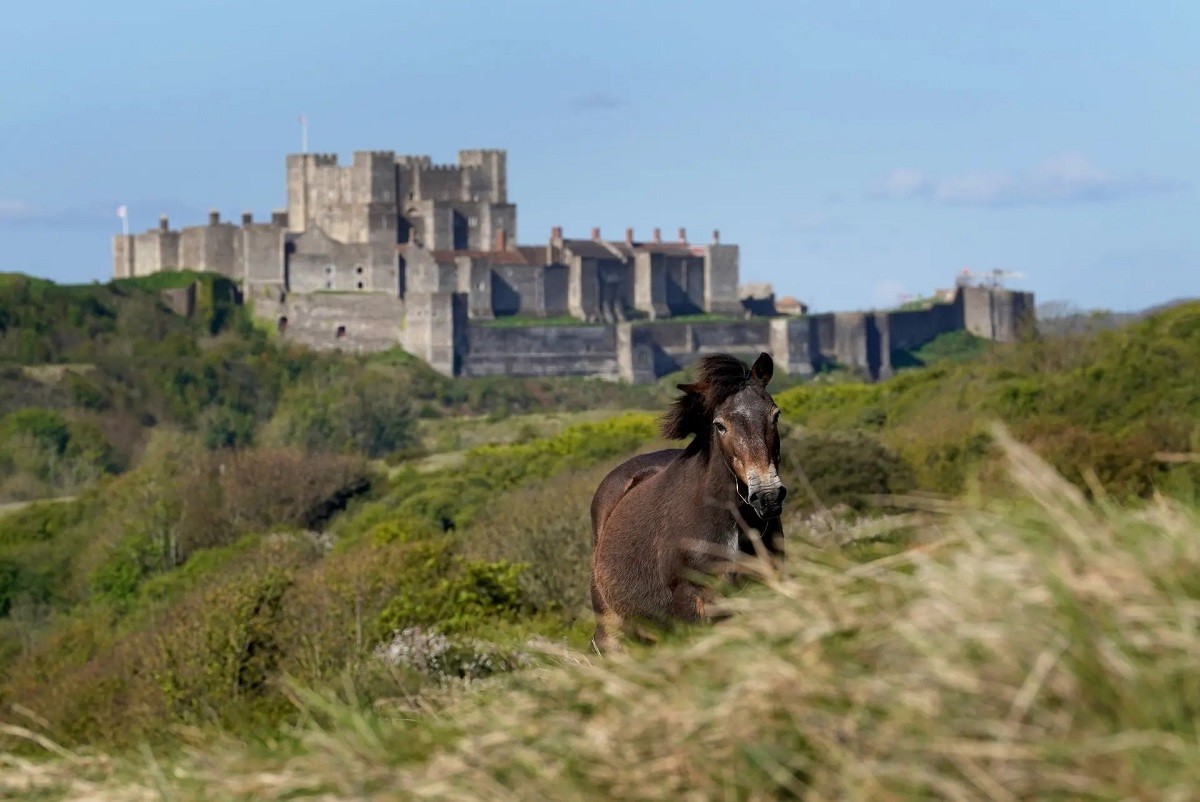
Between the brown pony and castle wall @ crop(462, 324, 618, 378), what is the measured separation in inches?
3507

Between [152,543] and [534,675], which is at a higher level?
[534,675]

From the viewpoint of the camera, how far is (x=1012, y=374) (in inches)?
1774

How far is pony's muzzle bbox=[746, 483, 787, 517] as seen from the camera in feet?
19.6

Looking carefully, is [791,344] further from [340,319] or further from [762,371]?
[762,371]

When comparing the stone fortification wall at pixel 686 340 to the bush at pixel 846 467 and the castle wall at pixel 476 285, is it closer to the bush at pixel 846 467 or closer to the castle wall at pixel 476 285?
the castle wall at pixel 476 285

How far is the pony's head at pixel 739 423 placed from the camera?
6055 millimetres

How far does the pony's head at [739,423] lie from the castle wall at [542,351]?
89.4m

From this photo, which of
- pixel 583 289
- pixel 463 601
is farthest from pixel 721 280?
pixel 463 601

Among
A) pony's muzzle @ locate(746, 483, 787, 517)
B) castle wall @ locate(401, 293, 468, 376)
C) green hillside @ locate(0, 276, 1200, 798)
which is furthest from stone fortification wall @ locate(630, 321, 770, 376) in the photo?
pony's muzzle @ locate(746, 483, 787, 517)

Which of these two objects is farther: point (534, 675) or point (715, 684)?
point (534, 675)

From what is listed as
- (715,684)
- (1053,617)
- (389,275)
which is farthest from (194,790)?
(389,275)

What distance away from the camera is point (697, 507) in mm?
6441

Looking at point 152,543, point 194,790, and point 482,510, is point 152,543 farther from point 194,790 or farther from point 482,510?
point 194,790

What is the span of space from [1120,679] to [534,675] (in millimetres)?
1772
